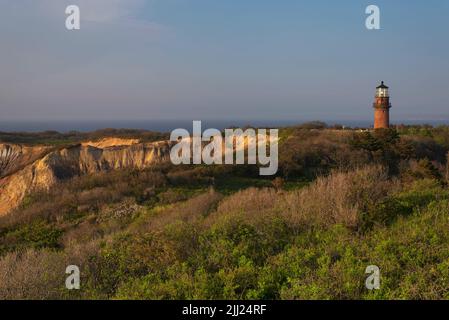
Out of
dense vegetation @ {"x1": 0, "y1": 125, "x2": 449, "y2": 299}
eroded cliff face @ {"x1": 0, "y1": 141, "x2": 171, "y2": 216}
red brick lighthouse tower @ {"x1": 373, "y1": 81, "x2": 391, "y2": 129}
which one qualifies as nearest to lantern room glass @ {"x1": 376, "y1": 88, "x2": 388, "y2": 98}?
red brick lighthouse tower @ {"x1": 373, "y1": 81, "x2": 391, "y2": 129}

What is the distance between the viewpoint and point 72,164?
30766 millimetres

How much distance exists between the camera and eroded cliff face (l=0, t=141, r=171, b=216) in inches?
1107

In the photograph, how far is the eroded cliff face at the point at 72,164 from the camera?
28.1 meters

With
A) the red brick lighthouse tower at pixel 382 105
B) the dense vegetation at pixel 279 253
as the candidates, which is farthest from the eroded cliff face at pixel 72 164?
the red brick lighthouse tower at pixel 382 105

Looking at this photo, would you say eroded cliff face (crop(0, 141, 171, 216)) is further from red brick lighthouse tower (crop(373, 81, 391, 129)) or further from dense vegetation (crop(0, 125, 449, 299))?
red brick lighthouse tower (crop(373, 81, 391, 129))

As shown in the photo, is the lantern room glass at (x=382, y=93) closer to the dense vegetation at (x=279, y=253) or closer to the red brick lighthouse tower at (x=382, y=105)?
the red brick lighthouse tower at (x=382, y=105)

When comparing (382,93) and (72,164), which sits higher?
(382,93)

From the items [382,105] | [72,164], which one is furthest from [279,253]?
[382,105]

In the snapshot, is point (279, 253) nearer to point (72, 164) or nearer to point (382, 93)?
point (72, 164)

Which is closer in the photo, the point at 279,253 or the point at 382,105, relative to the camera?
the point at 279,253

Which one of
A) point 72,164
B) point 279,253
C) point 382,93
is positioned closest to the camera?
point 279,253

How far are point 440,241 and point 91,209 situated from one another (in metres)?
14.5
